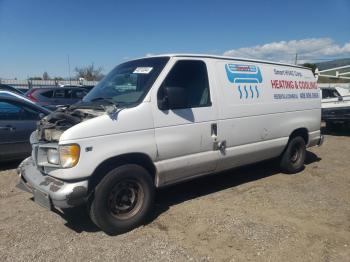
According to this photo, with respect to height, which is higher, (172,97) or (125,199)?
(172,97)

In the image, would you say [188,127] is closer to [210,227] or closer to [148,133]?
[148,133]

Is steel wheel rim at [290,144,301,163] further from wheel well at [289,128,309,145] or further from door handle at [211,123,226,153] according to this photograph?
door handle at [211,123,226,153]

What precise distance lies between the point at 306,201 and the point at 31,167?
404cm

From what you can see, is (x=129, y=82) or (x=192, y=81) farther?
(x=192, y=81)

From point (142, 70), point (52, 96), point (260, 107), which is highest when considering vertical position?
point (142, 70)

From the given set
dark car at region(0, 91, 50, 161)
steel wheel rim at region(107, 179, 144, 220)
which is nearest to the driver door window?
steel wheel rim at region(107, 179, 144, 220)

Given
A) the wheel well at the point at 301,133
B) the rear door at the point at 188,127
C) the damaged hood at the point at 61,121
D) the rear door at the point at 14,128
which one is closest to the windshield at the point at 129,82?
the rear door at the point at 188,127

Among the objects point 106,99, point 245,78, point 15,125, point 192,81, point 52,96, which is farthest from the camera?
point 52,96

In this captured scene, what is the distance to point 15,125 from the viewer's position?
7055mm

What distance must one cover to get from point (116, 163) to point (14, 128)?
3788 millimetres

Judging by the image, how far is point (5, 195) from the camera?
18.8ft

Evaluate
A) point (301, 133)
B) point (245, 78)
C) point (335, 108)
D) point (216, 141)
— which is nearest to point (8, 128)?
point (216, 141)

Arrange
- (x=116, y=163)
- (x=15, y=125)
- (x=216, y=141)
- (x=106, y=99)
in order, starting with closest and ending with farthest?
1. (x=116, y=163)
2. (x=106, y=99)
3. (x=216, y=141)
4. (x=15, y=125)

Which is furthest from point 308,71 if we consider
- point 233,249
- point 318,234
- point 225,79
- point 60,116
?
point 60,116
